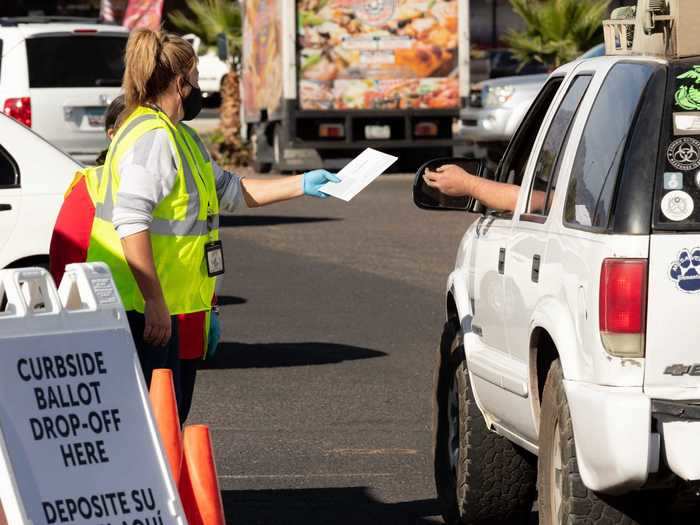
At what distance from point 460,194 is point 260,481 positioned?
74.0 inches

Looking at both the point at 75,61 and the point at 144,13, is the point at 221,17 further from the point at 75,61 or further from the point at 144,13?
the point at 75,61

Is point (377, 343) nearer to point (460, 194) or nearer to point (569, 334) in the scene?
point (460, 194)

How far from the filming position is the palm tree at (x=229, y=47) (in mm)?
31781

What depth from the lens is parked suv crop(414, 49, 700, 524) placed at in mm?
5203

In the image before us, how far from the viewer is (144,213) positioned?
5980 mm

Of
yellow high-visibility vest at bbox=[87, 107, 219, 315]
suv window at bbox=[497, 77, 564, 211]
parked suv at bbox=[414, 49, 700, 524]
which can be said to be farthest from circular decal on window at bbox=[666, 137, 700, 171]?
yellow high-visibility vest at bbox=[87, 107, 219, 315]

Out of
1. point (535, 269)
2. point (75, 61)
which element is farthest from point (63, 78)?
point (535, 269)

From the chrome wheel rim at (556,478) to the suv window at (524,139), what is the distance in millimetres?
1472

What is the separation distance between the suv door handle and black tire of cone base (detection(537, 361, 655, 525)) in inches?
15.2

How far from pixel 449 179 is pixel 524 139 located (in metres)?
0.37

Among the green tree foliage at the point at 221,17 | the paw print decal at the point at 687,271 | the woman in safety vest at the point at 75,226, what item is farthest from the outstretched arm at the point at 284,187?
the green tree foliage at the point at 221,17

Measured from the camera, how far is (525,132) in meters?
6.91

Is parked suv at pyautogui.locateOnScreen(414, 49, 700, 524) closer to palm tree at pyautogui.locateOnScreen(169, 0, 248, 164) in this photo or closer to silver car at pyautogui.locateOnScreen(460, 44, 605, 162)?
silver car at pyautogui.locateOnScreen(460, 44, 605, 162)

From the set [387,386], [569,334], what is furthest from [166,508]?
[387,386]
